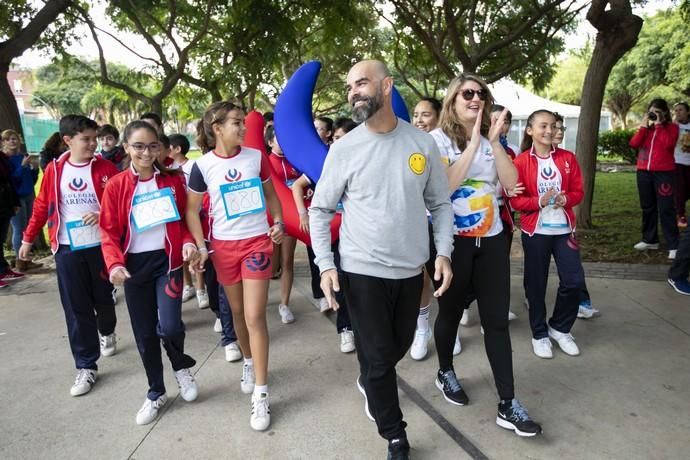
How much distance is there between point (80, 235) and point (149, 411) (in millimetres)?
1221

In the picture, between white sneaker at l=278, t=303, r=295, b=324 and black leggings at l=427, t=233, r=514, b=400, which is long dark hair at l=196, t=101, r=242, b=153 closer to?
black leggings at l=427, t=233, r=514, b=400

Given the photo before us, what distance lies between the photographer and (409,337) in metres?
2.50

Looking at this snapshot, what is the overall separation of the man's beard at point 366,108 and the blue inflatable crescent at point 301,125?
137 cm

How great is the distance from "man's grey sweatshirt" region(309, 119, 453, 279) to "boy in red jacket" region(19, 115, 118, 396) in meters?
1.83

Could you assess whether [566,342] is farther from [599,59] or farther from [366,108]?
[599,59]

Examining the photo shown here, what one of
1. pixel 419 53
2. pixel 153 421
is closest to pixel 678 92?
pixel 419 53

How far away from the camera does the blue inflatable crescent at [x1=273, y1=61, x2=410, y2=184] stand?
141 inches

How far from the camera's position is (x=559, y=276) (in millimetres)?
3631

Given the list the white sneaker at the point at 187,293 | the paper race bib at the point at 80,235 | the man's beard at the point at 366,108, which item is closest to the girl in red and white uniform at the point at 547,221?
the man's beard at the point at 366,108

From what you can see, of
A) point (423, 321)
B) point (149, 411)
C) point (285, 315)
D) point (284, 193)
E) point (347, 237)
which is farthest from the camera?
point (285, 315)

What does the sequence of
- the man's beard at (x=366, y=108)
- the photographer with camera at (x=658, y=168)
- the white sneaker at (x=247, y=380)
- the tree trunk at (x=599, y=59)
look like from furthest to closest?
the tree trunk at (x=599, y=59), the photographer with camera at (x=658, y=168), the white sneaker at (x=247, y=380), the man's beard at (x=366, y=108)

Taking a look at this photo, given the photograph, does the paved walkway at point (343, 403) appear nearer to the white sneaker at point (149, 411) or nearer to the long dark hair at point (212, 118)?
the white sneaker at point (149, 411)

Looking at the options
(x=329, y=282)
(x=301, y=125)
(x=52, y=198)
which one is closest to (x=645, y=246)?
(x=301, y=125)

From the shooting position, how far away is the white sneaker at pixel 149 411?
9.78 ft
